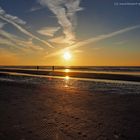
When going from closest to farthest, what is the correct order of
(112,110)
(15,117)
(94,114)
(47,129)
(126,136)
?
(126,136), (47,129), (15,117), (94,114), (112,110)

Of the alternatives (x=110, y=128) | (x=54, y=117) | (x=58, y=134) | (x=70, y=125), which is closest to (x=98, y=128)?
(x=110, y=128)

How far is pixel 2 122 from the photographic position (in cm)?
725

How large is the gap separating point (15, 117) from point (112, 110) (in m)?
4.55

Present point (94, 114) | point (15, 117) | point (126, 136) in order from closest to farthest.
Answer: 1. point (126, 136)
2. point (15, 117)
3. point (94, 114)

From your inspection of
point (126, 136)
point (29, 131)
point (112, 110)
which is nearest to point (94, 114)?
point (112, 110)

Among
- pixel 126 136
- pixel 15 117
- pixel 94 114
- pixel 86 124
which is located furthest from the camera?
pixel 94 114

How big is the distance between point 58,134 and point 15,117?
2645 millimetres

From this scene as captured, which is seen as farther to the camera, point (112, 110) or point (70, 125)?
point (112, 110)

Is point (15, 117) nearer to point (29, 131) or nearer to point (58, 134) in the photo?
point (29, 131)

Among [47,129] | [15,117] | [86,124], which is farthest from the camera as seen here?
[15,117]

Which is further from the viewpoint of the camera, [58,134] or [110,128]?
[110,128]

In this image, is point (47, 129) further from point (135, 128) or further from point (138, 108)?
point (138, 108)

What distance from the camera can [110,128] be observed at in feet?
21.9

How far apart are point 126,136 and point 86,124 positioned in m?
1.61
